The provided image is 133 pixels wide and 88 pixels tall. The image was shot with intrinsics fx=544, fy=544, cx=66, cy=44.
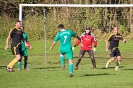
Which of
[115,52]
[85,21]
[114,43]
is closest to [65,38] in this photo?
[114,43]

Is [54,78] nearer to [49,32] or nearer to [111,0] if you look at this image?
[49,32]

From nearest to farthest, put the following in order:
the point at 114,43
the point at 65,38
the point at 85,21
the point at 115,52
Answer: the point at 65,38 < the point at 114,43 < the point at 115,52 < the point at 85,21

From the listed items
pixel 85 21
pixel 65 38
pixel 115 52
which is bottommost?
pixel 115 52

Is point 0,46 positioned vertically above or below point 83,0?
below

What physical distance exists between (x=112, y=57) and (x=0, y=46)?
809 inches

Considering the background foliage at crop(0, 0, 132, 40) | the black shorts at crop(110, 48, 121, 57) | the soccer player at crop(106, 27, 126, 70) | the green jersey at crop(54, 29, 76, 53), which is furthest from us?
the background foliage at crop(0, 0, 132, 40)

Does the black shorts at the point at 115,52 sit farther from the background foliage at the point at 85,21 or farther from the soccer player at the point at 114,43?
the background foliage at the point at 85,21

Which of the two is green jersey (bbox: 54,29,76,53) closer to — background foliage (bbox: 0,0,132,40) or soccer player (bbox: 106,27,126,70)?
soccer player (bbox: 106,27,126,70)

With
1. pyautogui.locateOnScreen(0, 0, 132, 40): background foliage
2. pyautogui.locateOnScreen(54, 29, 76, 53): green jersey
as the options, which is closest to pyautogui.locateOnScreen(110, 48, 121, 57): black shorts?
pyautogui.locateOnScreen(54, 29, 76, 53): green jersey

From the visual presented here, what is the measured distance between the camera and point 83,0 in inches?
1731

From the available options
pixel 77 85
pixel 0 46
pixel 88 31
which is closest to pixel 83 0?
pixel 0 46

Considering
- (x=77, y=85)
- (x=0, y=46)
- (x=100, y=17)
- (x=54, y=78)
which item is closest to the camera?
(x=77, y=85)

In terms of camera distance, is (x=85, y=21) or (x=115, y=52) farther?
(x=85, y=21)

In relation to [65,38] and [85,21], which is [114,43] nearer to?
[65,38]
